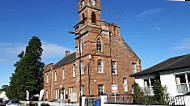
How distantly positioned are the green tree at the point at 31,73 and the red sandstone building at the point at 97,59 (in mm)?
14855

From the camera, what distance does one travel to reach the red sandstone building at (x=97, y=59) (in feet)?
71.7

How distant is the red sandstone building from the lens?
21.9 metres

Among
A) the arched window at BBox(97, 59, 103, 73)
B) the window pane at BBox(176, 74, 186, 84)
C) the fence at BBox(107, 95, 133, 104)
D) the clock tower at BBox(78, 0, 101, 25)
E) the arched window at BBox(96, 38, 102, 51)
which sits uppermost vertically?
the clock tower at BBox(78, 0, 101, 25)

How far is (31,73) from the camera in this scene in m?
40.8

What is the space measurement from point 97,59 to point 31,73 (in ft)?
80.8

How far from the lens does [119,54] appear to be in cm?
2556

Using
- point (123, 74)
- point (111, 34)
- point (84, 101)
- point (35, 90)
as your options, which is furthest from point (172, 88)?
point (35, 90)

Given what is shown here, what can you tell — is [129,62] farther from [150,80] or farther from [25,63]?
[25,63]

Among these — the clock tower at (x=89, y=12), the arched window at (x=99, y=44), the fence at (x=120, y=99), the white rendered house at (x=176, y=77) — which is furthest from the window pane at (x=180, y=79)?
the clock tower at (x=89, y=12)

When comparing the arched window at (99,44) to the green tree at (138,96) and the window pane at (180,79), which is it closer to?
the green tree at (138,96)

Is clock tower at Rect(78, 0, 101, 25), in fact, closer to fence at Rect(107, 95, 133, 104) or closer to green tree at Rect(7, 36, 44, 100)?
fence at Rect(107, 95, 133, 104)

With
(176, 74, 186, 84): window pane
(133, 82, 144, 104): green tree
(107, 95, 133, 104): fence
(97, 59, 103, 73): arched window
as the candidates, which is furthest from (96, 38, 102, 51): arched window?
(176, 74, 186, 84): window pane

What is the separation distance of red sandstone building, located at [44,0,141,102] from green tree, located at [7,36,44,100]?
14.9 metres

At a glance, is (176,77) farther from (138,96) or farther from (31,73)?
(31,73)
